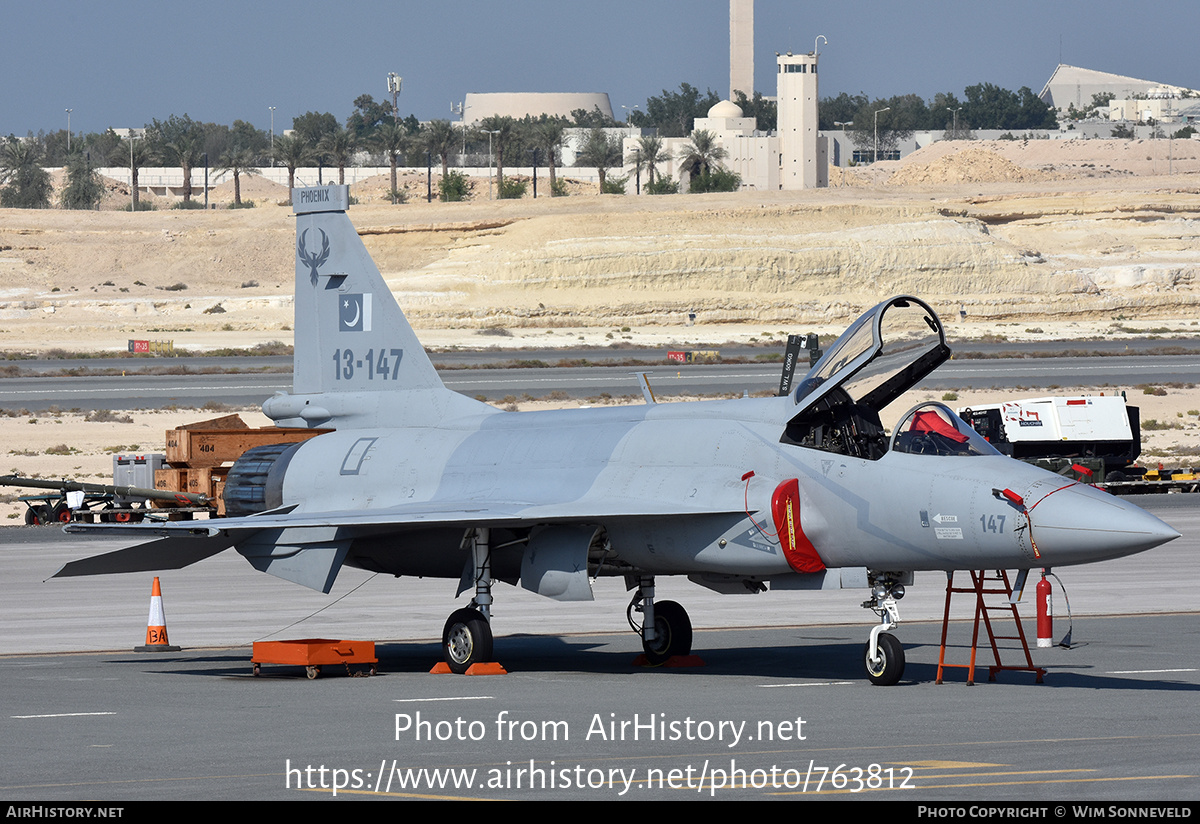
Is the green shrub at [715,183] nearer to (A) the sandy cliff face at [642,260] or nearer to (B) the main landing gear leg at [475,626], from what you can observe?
(A) the sandy cliff face at [642,260]

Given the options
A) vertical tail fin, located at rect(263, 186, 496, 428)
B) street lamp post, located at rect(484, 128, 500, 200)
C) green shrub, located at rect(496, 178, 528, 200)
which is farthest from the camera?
street lamp post, located at rect(484, 128, 500, 200)

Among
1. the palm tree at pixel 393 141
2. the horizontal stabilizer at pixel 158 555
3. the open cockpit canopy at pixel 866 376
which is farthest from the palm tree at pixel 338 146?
the open cockpit canopy at pixel 866 376

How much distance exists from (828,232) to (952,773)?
10426cm

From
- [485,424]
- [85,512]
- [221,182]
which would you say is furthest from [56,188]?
[485,424]

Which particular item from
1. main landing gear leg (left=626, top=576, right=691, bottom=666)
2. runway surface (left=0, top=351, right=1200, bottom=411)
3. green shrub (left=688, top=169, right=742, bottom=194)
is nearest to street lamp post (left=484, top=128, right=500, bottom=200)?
green shrub (left=688, top=169, right=742, bottom=194)

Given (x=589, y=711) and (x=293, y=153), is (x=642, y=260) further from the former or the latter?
(x=589, y=711)

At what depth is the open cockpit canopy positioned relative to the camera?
562 inches

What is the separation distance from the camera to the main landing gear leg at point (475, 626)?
51.5 ft

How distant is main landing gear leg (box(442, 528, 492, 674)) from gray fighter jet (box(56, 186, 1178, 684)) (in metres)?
0.02

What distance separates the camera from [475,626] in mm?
15727

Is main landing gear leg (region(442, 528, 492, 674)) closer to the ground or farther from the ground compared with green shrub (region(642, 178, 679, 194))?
closer to the ground

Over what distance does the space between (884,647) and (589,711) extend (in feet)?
9.86

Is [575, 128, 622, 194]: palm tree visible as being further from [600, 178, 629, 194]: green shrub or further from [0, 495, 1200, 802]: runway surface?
[0, 495, 1200, 802]: runway surface
